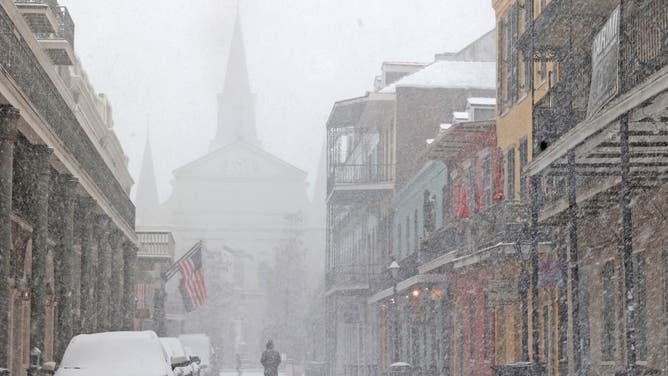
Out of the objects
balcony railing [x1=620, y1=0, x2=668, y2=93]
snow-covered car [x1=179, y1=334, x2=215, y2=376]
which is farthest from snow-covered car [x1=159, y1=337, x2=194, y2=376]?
snow-covered car [x1=179, y1=334, x2=215, y2=376]

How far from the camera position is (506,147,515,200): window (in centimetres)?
2644

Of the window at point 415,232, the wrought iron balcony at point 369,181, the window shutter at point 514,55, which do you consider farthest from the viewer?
the wrought iron balcony at point 369,181

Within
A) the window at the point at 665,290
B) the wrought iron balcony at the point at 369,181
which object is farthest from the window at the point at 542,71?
the wrought iron balcony at the point at 369,181

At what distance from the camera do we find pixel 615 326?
1944cm

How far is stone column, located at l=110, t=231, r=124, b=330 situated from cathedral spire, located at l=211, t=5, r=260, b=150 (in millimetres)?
103954

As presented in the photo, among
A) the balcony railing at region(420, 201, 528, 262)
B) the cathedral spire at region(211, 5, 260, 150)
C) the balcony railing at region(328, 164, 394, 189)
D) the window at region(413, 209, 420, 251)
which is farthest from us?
the cathedral spire at region(211, 5, 260, 150)

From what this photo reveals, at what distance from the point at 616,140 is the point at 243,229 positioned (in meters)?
100

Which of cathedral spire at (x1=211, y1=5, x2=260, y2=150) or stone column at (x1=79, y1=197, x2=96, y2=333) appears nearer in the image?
stone column at (x1=79, y1=197, x2=96, y2=333)

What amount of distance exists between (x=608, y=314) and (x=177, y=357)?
662 cm

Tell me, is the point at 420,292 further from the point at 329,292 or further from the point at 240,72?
the point at 240,72

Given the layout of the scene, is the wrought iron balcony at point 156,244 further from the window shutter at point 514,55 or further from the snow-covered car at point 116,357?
the snow-covered car at point 116,357

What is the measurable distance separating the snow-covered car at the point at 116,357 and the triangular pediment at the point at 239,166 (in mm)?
92997

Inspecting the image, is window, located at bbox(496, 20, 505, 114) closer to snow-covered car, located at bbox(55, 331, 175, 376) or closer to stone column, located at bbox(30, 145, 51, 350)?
stone column, located at bbox(30, 145, 51, 350)

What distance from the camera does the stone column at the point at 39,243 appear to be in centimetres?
2027
